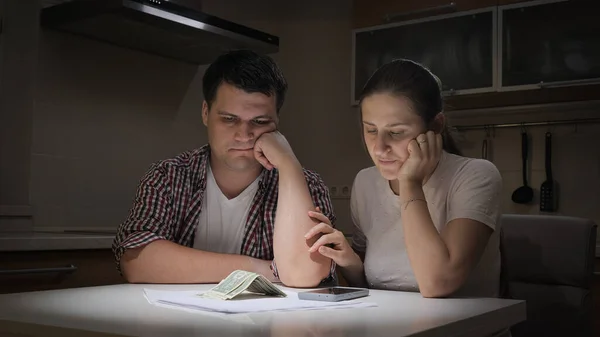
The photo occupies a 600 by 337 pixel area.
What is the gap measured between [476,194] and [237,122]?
0.61m

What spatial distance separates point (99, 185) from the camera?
2.79 meters

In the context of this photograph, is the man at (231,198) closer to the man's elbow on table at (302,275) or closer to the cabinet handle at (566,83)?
the man's elbow on table at (302,275)

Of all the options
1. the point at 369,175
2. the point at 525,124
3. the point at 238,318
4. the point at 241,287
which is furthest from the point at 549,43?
the point at 238,318

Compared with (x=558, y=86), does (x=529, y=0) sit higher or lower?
higher

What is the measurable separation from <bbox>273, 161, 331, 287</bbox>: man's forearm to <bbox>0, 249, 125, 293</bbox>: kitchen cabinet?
3.16ft

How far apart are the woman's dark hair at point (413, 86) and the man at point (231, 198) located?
28cm

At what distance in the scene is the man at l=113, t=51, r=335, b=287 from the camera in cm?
143

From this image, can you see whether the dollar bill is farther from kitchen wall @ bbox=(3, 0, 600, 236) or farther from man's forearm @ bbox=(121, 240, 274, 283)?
kitchen wall @ bbox=(3, 0, 600, 236)

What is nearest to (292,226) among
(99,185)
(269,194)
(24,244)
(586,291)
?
(269,194)

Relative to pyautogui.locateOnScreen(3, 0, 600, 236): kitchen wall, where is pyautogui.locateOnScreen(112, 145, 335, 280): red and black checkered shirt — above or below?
below

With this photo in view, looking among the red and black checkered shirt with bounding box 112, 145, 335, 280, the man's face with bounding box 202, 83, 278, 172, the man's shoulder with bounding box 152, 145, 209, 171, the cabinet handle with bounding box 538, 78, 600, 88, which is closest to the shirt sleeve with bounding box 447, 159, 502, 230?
the red and black checkered shirt with bounding box 112, 145, 335, 280

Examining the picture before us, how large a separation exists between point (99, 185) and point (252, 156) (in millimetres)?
1426

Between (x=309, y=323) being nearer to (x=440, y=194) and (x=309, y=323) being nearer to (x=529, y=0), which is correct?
(x=440, y=194)

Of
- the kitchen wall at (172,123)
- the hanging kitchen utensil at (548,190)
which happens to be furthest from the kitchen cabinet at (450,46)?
the hanging kitchen utensil at (548,190)
